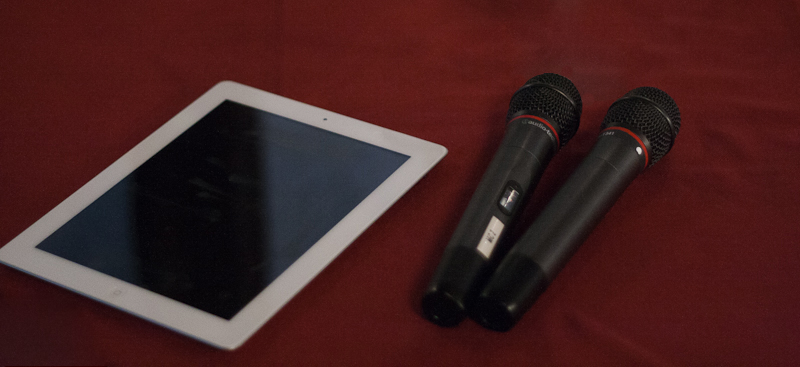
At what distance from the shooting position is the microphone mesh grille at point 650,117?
60 cm

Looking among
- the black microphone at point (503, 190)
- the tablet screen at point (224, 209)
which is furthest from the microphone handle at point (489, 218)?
the tablet screen at point (224, 209)

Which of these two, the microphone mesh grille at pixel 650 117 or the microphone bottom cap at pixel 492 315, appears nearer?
the microphone bottom cap at pixel 492 315

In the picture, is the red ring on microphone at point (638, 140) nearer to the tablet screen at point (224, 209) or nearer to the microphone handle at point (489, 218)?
the microphone handle at point (489, 218)

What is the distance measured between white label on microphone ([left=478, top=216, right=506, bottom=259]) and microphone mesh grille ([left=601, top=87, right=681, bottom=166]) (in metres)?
0.17

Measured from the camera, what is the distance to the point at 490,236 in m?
0.54

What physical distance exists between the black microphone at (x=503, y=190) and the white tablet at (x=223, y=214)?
0.29 ft

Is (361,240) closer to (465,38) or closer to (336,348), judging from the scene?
(336,348)

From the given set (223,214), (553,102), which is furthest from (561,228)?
(223,214)

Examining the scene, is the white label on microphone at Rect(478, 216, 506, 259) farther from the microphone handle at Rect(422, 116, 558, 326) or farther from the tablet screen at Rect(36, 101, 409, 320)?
the tablet screen at Rect(36, 101, 409, 320)

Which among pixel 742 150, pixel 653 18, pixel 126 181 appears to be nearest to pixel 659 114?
pixel 742 150

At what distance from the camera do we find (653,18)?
0.86 meters

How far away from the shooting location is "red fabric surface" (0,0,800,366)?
1.74 feet

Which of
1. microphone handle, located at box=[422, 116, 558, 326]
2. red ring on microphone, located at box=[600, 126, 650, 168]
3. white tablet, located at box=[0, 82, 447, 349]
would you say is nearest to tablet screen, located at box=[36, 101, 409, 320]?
white tablet, located at box=[0, 82, 447, 349]

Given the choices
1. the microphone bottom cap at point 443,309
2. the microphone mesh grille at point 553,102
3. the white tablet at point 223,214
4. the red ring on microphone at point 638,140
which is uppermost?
the microphone mesh grille at point 553,102
